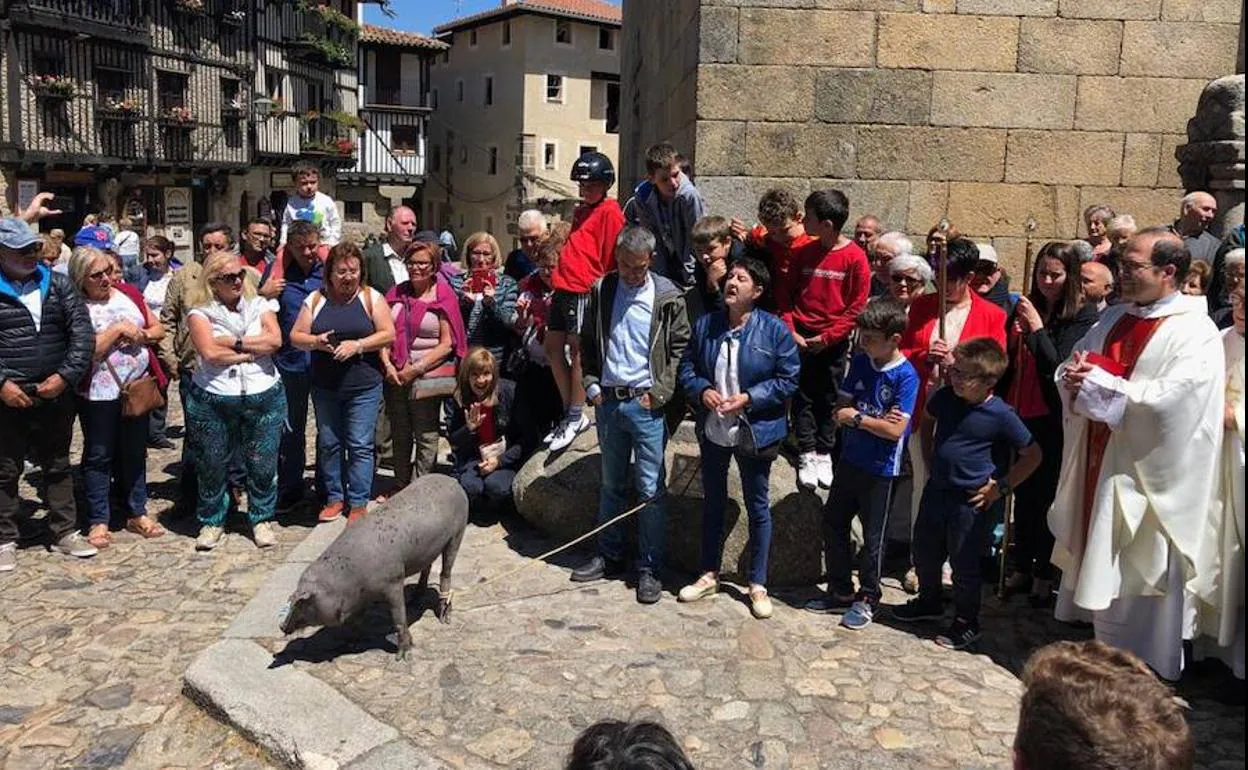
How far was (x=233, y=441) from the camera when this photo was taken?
614cm

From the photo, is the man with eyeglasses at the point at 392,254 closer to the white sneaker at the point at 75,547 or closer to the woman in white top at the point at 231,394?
the woman in white top at the point at 231,394

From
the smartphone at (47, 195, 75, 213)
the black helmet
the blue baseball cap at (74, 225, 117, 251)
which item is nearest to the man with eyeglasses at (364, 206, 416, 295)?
the black helmet

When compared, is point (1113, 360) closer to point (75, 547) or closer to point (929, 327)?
point (929, 327)

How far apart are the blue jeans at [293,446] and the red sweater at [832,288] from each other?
10.3 feet

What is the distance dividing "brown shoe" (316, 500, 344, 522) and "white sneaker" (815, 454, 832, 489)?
2857 millimetres

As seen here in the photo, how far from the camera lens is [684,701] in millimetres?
4270

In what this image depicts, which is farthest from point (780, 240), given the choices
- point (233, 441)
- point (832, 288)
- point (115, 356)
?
point (115, 356)

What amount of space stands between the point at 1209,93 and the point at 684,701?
4.86 meters

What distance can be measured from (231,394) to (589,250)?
Result: 7.04ft

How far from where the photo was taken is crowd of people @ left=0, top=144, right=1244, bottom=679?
14.4ft

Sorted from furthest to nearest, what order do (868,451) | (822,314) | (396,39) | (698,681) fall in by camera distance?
(396,39) < (822,314) < (868,451) < (698,681)

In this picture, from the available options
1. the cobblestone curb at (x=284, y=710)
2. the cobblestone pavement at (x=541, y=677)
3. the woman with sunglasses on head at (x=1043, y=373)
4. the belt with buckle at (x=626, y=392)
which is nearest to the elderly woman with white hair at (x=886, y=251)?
the woman with sunglasses on head at (x=1043, y=373)

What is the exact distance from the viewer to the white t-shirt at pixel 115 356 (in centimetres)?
595

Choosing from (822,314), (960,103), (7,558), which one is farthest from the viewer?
(960,103)
